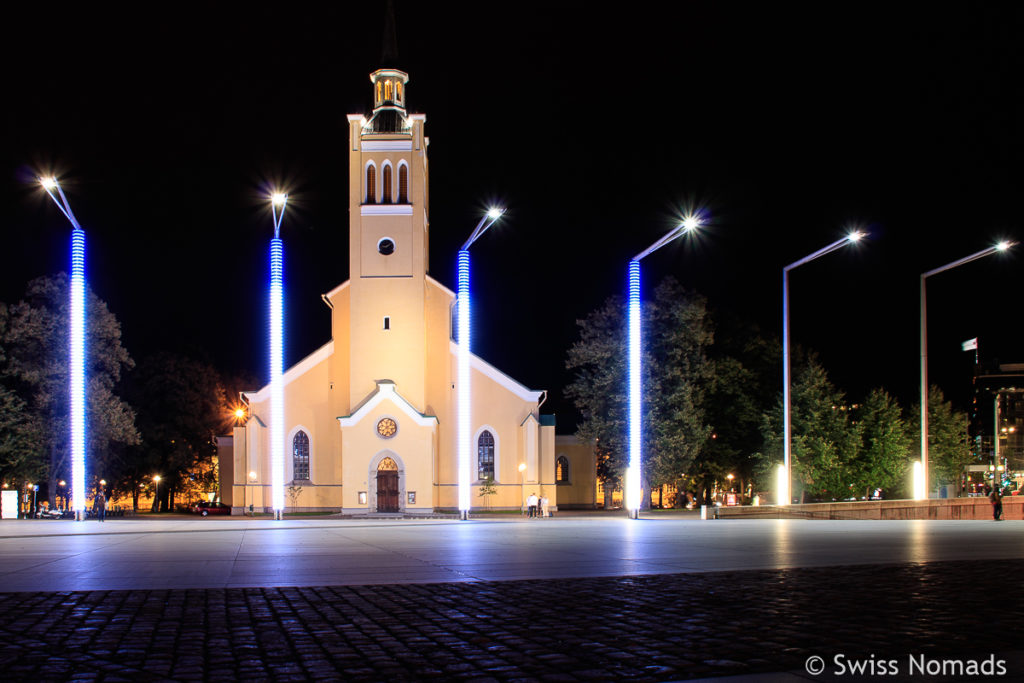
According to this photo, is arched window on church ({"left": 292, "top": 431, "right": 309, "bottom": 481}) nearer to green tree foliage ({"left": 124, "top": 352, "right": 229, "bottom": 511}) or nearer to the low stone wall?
green tree foliage ({"left": 124, "top": 352, "right": 229, "bottom": 511})

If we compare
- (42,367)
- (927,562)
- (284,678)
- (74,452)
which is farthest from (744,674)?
(42,367)

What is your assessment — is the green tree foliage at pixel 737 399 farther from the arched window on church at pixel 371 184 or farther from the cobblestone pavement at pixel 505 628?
the cobblestone pavement at pixel 505 628

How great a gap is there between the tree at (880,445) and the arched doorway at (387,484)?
23748 mm

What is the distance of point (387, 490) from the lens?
47812 mm

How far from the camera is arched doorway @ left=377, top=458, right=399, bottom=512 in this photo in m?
47.8

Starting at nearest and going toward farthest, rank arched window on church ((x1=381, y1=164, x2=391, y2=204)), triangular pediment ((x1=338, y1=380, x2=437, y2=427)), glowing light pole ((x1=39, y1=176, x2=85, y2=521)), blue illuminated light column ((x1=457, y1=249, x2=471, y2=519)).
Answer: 1. glowing light pole ((x1=39, y1=176, x2=85, y2=521))
2. blue illuminated light column ((x1=457, y1=249, x2=471, y2=519))
3. triangular pediment ((x1=338, y1=380, x2=437, y2=427))
4. arched window on church ((x1=381, y1=164, x2=391, y2=204))

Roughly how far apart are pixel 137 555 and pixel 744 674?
45.1 feet

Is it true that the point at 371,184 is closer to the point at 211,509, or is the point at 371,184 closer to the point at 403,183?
the point at 403,183

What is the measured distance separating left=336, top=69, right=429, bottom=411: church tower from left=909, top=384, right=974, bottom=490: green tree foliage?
31.2m

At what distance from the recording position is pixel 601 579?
42.2 ft

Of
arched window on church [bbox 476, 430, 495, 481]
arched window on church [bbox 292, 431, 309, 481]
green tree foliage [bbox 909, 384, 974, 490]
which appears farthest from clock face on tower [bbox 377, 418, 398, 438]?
green tree foliage [bbox 909, 384, 974, 490]

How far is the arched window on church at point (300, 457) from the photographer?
49594 mm

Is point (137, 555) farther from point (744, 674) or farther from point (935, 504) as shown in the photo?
point (935, 504)

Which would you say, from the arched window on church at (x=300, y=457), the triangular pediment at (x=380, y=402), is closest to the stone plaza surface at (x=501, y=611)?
the triangular pediment at (x=380, y=402)
